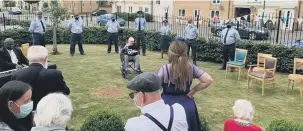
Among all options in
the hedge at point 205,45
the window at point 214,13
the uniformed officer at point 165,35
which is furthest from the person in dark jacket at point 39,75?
the window at point 214,13

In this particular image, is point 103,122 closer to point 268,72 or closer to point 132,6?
point 268,72

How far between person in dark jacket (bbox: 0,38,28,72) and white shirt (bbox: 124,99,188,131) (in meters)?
4.56

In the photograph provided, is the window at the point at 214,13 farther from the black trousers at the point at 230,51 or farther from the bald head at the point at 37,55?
the bald head at the point at 37,55

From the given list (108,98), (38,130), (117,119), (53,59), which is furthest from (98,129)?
(53,59)

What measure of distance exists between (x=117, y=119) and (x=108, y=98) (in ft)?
9.92

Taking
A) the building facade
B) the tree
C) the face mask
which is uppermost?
the building facade

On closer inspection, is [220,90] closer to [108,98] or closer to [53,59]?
[108,98]

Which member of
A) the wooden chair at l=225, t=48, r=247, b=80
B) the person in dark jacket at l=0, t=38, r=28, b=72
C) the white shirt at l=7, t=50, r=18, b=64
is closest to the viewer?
the person in dark jacket at l=0, t=38, r=28, b=72

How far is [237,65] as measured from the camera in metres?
9.08

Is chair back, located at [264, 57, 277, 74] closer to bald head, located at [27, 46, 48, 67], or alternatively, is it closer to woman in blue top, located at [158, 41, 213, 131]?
woman in blue top, located at [158, 41, 213, 131]

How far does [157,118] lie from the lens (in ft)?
7.21

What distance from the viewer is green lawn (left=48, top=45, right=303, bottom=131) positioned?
6347 millimetres

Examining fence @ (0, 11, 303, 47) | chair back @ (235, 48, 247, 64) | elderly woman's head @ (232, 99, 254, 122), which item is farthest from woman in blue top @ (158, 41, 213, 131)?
fence @ (0, 11, 303, 47)

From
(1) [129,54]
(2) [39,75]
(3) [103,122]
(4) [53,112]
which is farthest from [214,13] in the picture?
(4) [53,112]
